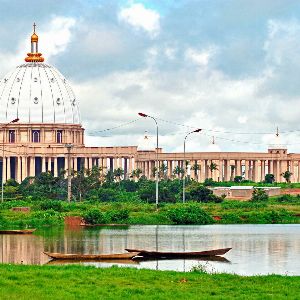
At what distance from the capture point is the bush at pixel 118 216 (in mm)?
74438

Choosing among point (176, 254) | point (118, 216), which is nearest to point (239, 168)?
point (118, 216)

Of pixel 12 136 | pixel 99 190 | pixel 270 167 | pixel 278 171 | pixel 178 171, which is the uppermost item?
pixel 12 136

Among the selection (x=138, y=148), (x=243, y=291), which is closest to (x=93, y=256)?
(x=243, y=291)

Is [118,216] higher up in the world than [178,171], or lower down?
lower down

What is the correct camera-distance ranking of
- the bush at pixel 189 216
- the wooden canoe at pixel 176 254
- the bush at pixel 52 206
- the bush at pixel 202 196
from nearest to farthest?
1. the wooden canoe at pixel 176 254
2. the bush at pixel 189 216
3. the bush at pixel 52 206
4. the bush at pixel 202 196

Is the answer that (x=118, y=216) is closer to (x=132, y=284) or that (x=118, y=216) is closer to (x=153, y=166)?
(x=132, y=284)

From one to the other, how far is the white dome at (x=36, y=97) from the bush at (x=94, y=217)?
6858 cm

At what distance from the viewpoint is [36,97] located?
14312 centimetres

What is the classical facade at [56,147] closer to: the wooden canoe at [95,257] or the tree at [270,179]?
the tree at [270,179]

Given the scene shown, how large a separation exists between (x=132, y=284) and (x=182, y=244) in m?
21.2

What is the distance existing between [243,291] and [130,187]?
84.2 meters

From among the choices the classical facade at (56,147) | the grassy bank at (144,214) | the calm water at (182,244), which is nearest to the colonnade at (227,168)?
the classical facade at (56,147)

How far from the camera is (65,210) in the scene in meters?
79.3

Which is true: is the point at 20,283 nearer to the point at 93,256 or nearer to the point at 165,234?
the point at 93,256
